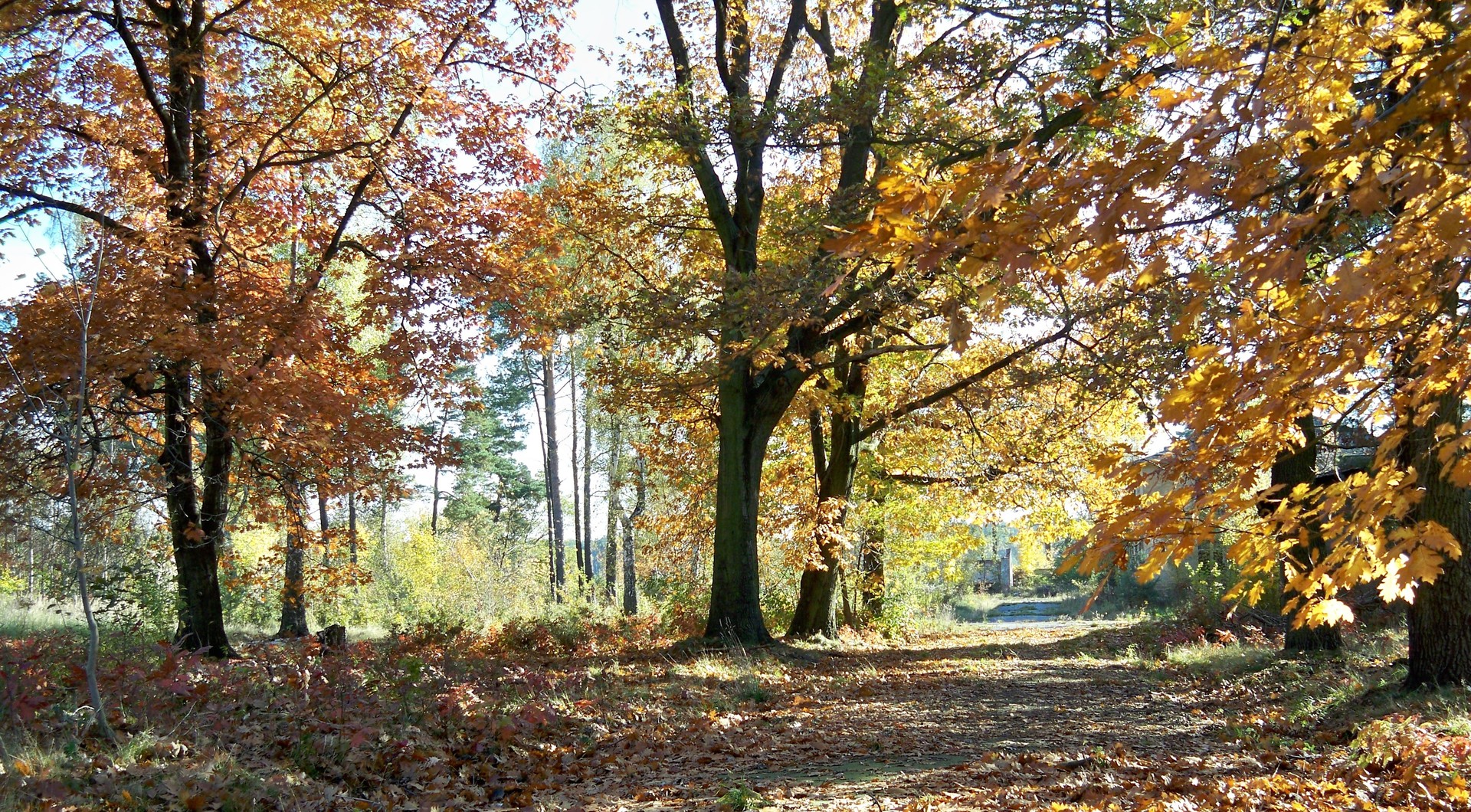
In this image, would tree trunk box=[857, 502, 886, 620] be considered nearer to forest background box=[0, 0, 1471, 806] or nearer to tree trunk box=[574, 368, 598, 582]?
forest background box=[0, 0, 1471, 806]

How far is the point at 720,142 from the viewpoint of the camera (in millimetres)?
11836

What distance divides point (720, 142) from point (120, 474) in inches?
311

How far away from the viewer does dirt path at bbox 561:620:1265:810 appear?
5.56 meters

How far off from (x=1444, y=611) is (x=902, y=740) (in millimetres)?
4625

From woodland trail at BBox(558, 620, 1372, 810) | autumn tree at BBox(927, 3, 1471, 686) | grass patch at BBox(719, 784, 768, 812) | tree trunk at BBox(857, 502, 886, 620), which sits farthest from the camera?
tree trunk at BBox(857, 502, 886, 620)

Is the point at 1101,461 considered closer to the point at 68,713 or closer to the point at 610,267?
the point at 68,713

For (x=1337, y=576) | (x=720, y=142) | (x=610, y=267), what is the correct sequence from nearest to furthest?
(x=1337, y=576), (x=720, y=142), (x=610, y=267)

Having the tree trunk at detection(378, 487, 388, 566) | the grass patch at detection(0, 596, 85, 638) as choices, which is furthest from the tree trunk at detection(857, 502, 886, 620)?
the tree trunk at detection(378, 487, 388, 566)

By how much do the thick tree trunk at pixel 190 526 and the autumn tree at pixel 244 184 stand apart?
3 centimetres

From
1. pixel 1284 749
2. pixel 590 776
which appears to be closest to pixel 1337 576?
pixel 1284 749

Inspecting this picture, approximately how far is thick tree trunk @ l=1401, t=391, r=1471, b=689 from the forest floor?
1.33 ft

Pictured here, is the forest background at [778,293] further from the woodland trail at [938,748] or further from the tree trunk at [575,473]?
the tree trunk at [575,473]

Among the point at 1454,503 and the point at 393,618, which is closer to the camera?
the point at 1454,503

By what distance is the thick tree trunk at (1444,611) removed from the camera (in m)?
7.47
